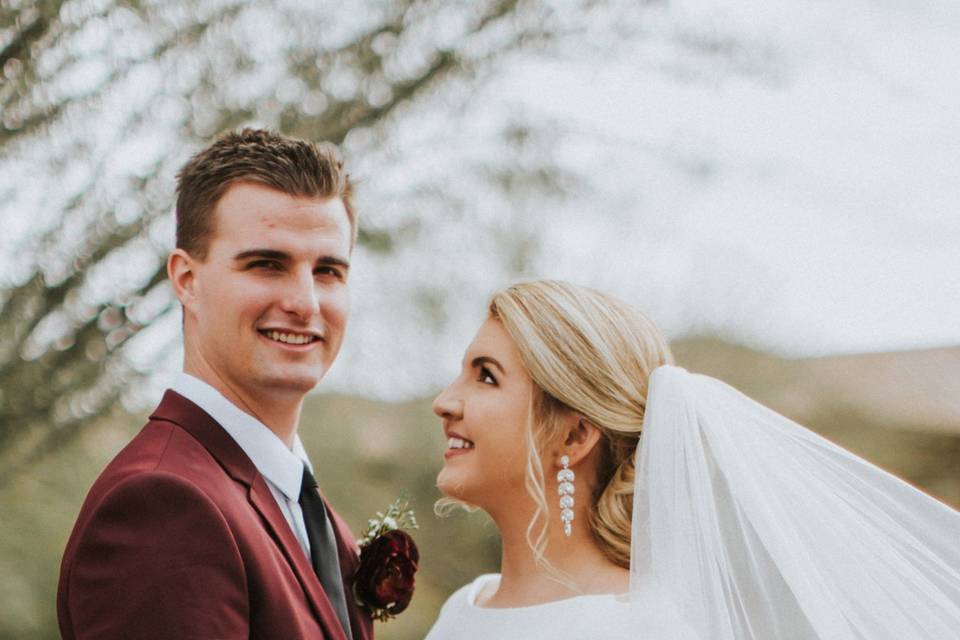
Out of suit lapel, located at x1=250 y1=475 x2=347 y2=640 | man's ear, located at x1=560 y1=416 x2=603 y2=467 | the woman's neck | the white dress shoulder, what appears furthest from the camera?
man's ear, located at x1=560 y1=416 x2=603 y2=467

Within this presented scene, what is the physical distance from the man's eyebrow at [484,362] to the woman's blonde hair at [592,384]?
0.08m

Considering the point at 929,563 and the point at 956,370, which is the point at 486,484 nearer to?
the point at 929,563

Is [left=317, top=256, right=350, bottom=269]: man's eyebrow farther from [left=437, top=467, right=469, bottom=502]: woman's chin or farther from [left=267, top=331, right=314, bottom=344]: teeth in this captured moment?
[left=437, top=467, right=469, bottom=502]: woman's chin

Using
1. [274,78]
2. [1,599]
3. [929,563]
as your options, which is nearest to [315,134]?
[274,78]

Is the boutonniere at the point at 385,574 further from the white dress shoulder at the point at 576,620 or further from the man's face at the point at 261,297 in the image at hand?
the man's face at the point at 261,297

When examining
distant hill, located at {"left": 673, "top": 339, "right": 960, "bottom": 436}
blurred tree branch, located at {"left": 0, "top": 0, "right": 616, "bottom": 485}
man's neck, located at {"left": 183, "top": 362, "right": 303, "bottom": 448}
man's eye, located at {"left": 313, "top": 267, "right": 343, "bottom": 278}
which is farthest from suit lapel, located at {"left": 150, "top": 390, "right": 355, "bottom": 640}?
distant hill, located at {"left": 673, "top": 339, "right": 960, "bottom": 436}

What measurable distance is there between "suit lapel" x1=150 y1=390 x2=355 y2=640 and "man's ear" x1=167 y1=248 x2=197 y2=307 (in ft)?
0.91

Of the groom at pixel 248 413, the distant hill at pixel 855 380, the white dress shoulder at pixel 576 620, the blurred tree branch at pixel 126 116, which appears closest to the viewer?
the groom at pixel 248 413

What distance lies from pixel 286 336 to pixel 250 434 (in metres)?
0.26

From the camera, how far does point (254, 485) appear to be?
2.62 metres

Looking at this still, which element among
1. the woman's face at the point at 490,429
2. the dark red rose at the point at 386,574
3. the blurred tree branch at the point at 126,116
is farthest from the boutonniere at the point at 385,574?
the blurred tree branch at the point at 126,116

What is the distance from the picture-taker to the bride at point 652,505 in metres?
2.70

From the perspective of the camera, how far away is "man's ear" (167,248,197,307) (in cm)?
284

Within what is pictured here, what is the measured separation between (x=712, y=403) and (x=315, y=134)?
6.81ft
